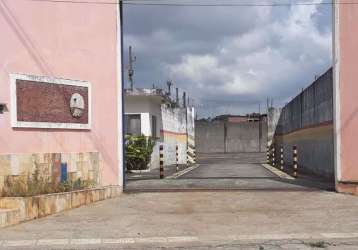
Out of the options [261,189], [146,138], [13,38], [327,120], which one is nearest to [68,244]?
[13,38]

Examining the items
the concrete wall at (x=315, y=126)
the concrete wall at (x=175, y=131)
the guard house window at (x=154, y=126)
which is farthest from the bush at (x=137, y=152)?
the concrete wall at (x=315, y=126)

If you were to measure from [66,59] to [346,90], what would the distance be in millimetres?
7429

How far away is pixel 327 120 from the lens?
22828 mm

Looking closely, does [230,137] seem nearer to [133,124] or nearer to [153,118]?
[153,118]

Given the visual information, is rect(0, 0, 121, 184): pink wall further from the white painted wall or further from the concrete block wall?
the white painted wall

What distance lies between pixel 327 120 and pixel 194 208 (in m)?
10.7

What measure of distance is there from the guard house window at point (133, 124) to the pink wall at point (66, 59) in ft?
50.2

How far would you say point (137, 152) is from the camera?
29.2 meters

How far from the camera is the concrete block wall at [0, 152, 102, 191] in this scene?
42.8 ft

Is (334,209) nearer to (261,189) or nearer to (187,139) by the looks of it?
(261,189)

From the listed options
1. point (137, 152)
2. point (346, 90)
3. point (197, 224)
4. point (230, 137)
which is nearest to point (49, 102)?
point (197, 224)

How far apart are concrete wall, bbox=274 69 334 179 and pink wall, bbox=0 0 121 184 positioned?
8.96m

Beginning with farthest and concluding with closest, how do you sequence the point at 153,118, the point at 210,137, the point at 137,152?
the point at 210,137
the point at 153,118
the point at 137,152

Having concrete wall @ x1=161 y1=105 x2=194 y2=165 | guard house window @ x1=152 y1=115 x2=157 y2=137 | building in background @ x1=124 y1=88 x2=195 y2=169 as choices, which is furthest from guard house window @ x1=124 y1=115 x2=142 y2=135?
concrete wall @ x1=161 y1=105 x2=194 y2=165
